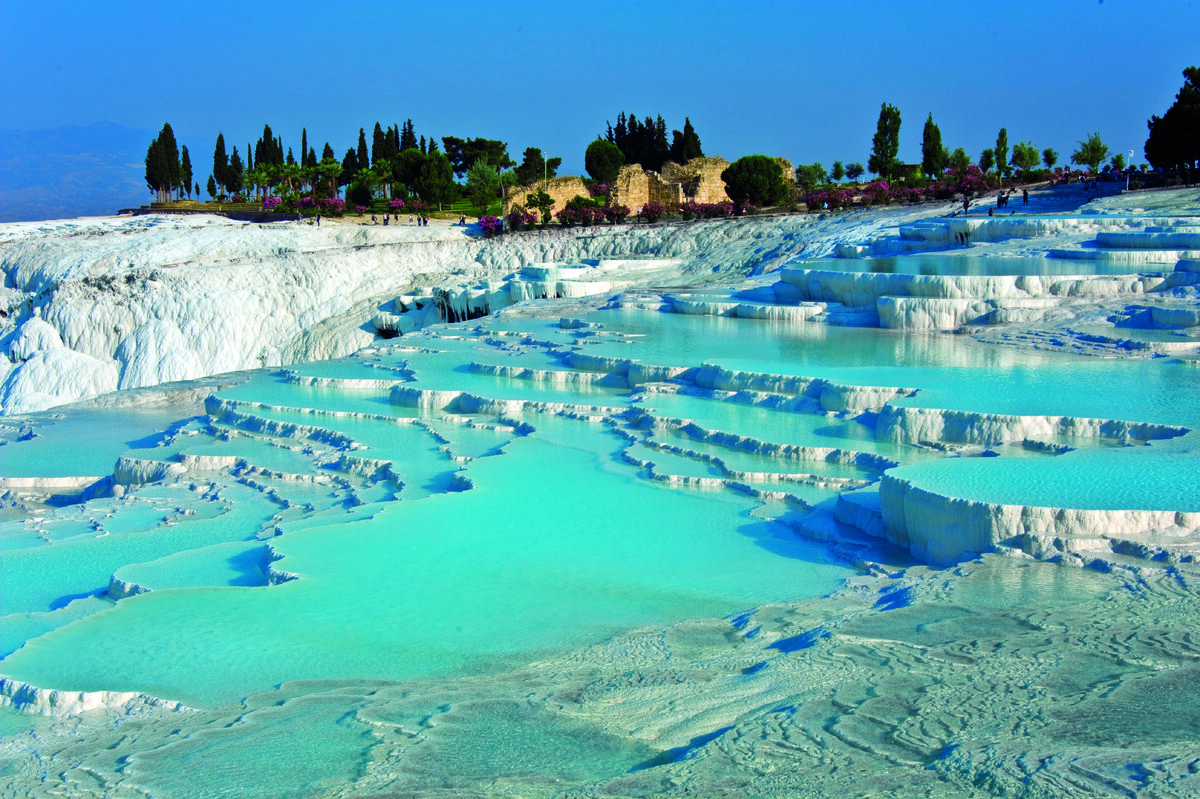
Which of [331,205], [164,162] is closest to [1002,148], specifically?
[331,205]

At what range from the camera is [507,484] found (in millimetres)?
7250

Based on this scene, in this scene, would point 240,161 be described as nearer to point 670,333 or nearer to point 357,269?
point 357,269

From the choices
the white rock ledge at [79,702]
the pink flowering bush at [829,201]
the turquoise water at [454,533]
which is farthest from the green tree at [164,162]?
the white rock ledge at [79,702]

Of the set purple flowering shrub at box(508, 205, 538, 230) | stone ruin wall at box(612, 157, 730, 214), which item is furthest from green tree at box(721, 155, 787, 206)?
purple flowering shrub at box(508, 205, 538, 230)

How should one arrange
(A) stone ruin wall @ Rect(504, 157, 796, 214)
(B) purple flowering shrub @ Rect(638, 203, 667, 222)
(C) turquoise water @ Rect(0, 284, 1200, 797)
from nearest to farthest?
(C) turquoise water @ Rect(0, 284, 1200, 797) < (B) purple flowering shrub @ Rect(638, 203, 667, 222) < (A) stone ruin wall @ Rect(504, 157, 796, 214)

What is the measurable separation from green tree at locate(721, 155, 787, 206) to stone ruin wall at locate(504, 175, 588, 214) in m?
5.07

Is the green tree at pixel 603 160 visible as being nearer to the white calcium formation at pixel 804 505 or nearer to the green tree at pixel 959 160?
the green tree at pixel 959 160

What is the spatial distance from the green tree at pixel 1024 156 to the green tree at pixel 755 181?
1169 centimetres

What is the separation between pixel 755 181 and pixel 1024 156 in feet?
42.7

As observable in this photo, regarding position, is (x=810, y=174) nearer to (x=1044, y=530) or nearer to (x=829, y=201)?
(x=829, y=201)

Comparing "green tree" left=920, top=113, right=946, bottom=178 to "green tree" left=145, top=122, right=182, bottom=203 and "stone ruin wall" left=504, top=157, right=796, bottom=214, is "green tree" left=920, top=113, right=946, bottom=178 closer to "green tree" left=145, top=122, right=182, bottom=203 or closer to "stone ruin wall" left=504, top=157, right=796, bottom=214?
"stone ruin wall" left=504, top=157, right=796, bottom=214

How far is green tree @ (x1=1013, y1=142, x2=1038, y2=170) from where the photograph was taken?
113 feet

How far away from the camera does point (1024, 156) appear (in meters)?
34.5

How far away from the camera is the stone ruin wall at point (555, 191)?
28531 mm
